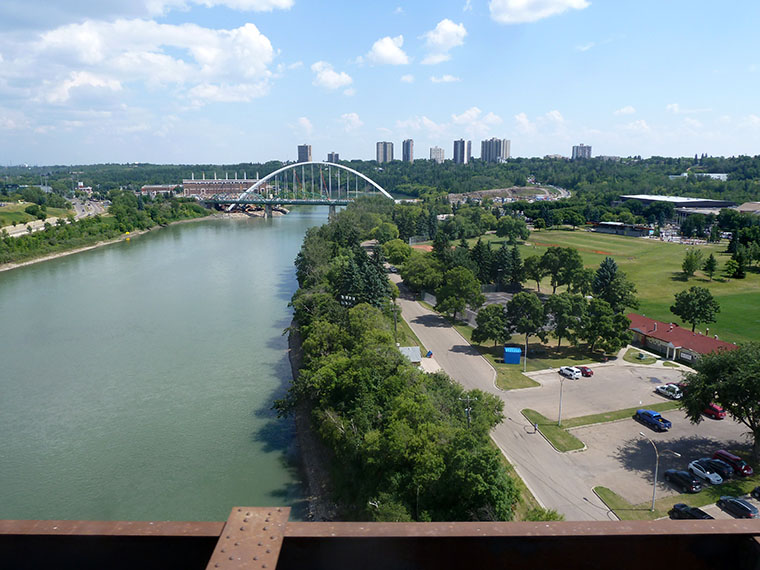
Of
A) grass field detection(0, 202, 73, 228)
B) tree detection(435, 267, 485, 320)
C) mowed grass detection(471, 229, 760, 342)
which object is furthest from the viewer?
grass field detection(0, 202, 73, 228)

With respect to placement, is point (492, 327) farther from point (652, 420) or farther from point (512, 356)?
point (652, 420)

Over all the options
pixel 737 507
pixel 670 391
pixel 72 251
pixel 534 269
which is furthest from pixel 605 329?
pixel 72 251

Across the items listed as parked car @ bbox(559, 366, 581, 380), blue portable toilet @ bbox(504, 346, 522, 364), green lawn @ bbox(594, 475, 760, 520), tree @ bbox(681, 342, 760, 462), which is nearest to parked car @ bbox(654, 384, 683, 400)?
parked car @ bbox(559, 366, 581, 380)

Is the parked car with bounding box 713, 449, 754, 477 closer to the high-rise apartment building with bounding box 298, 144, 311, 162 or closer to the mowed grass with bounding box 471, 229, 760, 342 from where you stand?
the mowed grass with bounding box 471, 229, 760, 342

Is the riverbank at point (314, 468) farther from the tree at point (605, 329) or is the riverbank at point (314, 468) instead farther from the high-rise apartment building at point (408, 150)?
the high-rise apartment building at point (408, 150)

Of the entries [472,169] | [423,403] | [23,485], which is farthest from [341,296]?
[472,169]
